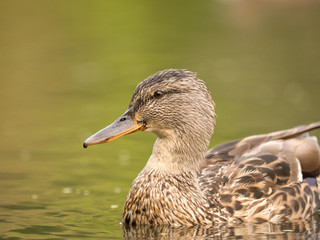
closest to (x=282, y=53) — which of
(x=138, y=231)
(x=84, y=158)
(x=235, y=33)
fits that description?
(x=235, y=33)

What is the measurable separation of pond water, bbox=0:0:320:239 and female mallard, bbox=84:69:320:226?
0.17 meters

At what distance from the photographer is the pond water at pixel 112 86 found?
843 centimetres

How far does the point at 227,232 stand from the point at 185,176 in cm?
72

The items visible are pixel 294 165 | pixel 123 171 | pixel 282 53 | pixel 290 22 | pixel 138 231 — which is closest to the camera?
pixel 138 231

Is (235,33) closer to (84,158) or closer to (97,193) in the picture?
(84,158)

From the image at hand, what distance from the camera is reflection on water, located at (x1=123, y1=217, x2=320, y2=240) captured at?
24.5 feet

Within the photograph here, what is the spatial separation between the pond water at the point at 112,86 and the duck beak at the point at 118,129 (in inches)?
37.9

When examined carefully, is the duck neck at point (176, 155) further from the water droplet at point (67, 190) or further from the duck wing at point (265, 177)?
the water droplet at point (67, 190)

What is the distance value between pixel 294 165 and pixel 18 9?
76.6 ft

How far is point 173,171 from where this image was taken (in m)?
7.85

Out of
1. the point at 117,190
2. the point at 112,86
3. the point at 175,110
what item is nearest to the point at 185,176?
the point at 175,110

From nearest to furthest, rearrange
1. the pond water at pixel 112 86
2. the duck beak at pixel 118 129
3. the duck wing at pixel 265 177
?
the duck beak at pixel 118 129
the duck wing at pixel 265 177
the pond water at pixel 112 86

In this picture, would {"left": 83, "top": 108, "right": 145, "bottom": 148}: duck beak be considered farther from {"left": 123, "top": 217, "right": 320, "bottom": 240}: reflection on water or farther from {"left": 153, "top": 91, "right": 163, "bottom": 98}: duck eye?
{"left": 123, "top": 217, "right": 320, "bottom": 240}: reflection on water

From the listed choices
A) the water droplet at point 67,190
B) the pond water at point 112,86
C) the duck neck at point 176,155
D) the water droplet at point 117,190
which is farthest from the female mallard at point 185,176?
the water droplet at point 67,190
